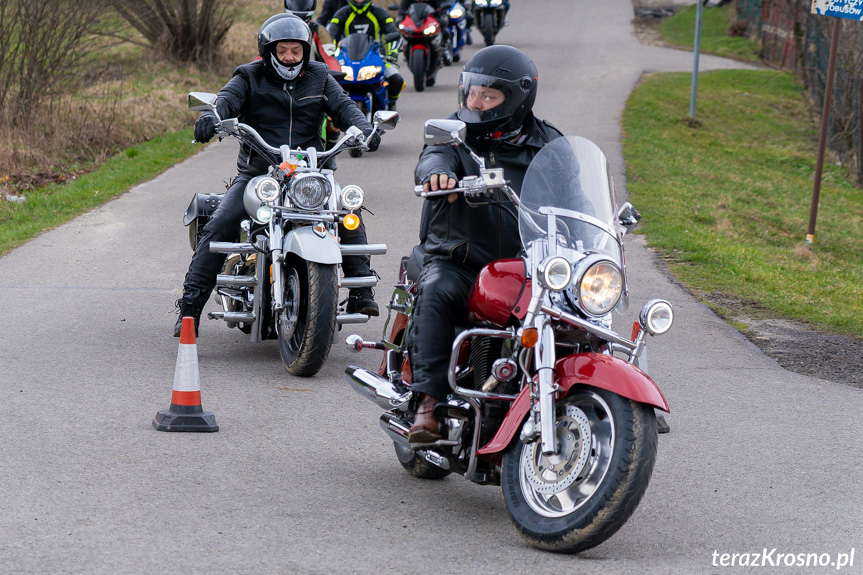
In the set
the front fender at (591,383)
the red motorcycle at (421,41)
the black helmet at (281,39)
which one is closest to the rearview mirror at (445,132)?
the front fender at (591,383)

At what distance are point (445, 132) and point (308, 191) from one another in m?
2.98

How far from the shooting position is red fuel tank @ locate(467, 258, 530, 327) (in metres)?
4.29

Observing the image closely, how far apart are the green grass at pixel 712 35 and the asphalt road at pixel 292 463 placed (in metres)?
23.7

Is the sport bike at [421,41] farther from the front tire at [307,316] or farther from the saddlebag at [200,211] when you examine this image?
the front tire at [307,316]

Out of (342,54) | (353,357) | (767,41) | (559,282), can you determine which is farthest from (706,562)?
(767,41)

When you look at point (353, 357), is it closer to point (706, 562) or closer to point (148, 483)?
point (148, 483)

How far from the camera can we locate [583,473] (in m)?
3.96

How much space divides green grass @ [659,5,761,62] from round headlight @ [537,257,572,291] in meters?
28.7

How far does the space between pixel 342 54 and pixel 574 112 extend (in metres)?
6.29

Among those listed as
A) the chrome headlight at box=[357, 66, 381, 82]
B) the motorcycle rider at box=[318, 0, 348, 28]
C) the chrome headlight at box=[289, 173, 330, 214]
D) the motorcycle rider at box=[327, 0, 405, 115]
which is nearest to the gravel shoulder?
the chrome headlight at box=[289, 173, 330, 214]

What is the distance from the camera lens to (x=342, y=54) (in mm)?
15266

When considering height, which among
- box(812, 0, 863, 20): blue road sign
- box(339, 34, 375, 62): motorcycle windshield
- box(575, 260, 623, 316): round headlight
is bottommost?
box(575, 260, 623, 316): round headlight

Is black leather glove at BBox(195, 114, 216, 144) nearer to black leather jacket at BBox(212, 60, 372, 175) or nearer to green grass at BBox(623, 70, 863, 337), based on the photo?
black leather jacket at BBox(212, 60, 372, 175)

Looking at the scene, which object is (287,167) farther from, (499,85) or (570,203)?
(570,203)
